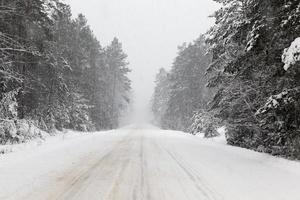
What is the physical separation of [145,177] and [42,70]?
18349 mm

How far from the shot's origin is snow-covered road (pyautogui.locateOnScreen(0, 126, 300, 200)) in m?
6.97

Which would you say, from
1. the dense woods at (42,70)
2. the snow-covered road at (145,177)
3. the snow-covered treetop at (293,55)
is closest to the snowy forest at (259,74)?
the snow-covered treetop at (293,55)

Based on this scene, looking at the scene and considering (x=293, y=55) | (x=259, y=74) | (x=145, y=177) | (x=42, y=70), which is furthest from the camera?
(x=42, y=70)

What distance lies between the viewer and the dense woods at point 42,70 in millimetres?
16625

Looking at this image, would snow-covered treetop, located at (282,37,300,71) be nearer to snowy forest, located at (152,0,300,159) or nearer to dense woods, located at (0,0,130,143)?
snowy forest, located at (152,0,300,159)

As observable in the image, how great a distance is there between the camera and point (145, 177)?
28.5 ft

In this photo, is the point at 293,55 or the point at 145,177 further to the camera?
the point at 293,55

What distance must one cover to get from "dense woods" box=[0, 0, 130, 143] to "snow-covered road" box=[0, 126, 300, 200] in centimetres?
536

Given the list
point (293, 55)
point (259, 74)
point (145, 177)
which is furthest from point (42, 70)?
point (293, 55)

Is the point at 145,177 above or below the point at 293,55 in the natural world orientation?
below

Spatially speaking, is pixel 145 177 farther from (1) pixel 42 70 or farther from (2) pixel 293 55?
(1) pixel 42 70

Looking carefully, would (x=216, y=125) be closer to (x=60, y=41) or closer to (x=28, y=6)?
(x=28, y=6)

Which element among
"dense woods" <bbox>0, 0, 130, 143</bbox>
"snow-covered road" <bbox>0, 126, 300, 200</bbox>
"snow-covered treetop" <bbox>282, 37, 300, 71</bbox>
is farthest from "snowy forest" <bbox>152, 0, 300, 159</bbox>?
"dense woods" <bbox>0, 0, 130, 143</bbox>

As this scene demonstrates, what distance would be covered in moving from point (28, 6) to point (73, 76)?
1546 centimetres
